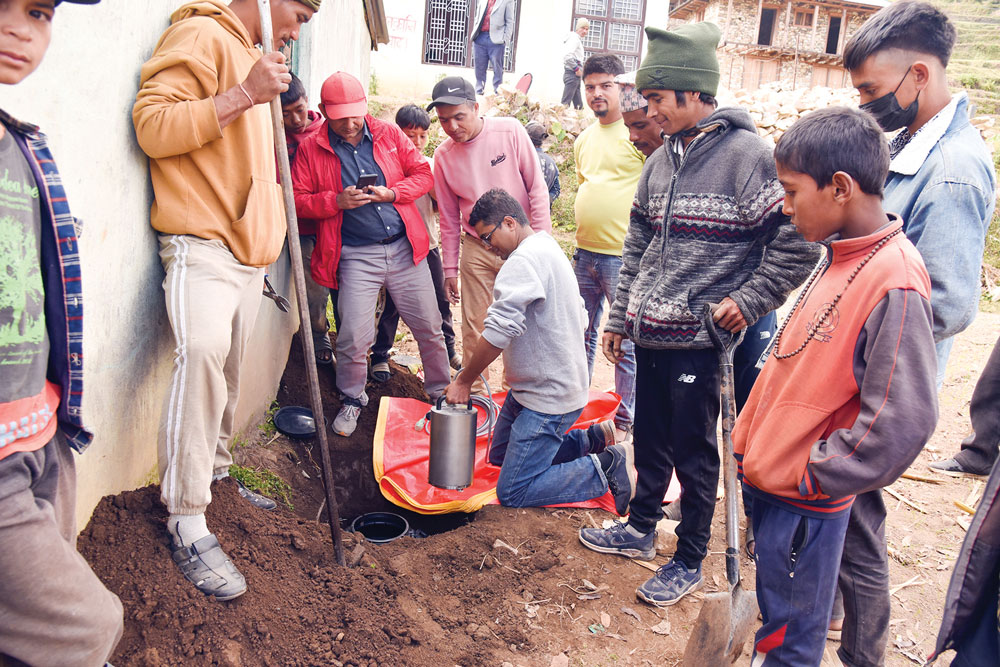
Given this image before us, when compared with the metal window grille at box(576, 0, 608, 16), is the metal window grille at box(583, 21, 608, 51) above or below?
below

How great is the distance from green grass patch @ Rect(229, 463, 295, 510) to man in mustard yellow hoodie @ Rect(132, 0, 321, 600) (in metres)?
1.09

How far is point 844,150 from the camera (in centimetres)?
202

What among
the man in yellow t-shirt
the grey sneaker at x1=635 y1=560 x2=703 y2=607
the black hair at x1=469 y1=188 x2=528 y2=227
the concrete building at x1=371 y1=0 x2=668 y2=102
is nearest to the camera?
the grey sneaker at x1=635 y1=560 x2=703 y2=607

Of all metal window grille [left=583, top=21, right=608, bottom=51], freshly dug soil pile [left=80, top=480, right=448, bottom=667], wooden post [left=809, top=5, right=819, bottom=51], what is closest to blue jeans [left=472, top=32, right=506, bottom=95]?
metal window grille [left=583, top=21, right=608, bottom=51]

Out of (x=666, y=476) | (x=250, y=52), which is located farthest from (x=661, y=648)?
(x=250, y=52)

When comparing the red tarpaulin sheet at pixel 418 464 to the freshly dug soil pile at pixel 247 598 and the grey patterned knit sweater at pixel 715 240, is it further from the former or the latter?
the grey patterned knit sweater at pixel 715 240

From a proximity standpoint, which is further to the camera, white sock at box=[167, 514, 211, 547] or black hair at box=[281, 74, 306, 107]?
black hair at box=[281, 74, 306, 107]

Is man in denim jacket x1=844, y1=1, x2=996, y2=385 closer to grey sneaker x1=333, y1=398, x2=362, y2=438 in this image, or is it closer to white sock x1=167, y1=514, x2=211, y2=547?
white sock x1=167, y1=514, x2=211, y2=547

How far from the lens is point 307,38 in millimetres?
5250

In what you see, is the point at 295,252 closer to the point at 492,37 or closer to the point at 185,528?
the point at 185,528

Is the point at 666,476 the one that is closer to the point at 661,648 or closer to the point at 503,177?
the point at 661,648

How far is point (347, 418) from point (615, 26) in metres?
15.7

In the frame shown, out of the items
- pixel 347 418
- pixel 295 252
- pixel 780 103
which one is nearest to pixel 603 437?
pixel 347 418

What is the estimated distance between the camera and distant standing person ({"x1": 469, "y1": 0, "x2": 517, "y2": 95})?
13961mm
